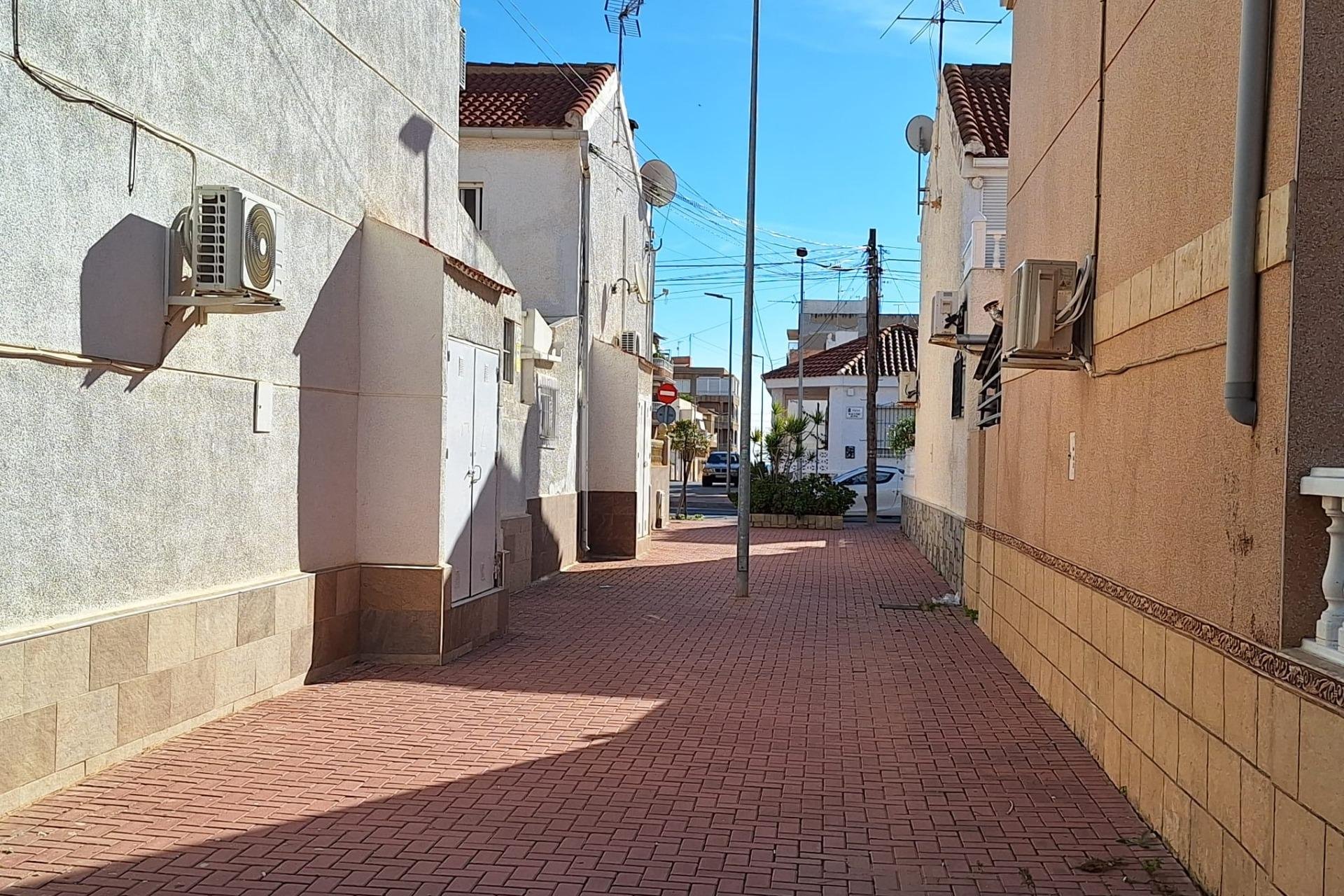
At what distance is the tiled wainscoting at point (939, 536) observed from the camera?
16.6 m

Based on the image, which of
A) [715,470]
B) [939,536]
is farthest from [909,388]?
[715,470]

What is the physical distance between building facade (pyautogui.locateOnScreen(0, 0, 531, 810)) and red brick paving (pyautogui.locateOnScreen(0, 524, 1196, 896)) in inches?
19.2

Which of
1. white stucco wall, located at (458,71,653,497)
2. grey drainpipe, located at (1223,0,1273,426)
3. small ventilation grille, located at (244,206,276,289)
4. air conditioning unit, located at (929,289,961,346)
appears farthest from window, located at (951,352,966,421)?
grey drainpipe, located at (1223,0,1273,426)

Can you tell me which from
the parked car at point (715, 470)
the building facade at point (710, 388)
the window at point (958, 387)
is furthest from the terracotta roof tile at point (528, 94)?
the building facade at point (710, 388)

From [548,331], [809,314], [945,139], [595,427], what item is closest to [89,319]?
[548,331]

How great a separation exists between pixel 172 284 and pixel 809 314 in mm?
70047

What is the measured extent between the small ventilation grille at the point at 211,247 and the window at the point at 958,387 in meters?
11.8

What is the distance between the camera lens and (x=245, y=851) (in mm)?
5359

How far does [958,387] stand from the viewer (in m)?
18.2

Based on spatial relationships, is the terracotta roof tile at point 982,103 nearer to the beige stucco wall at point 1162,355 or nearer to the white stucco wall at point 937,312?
the white stucco wall at point 937,312

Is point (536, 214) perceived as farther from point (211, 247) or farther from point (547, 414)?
point (211, 247)

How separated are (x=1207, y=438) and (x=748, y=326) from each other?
1124 cm

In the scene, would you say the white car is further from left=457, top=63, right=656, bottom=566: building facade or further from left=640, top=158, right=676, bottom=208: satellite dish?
left=457, top=63, right=656, bottom=566: building facade

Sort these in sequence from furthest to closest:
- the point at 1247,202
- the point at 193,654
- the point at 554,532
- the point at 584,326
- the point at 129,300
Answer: the point at 584,326 < the point at 554,532 < the point at 193,654 < the point at 129,300 < the point at 1247,202
